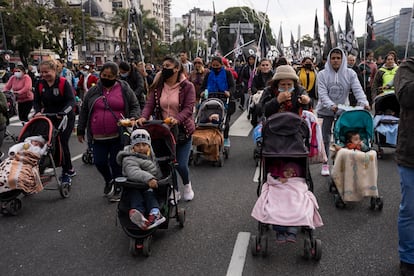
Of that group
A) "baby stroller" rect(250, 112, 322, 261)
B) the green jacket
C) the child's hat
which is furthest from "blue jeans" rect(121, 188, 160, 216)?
the green jacket

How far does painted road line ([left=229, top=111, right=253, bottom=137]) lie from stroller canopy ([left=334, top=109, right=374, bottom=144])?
480 cm

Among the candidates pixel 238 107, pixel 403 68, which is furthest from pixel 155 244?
pixel 238 107

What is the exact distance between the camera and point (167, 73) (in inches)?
200

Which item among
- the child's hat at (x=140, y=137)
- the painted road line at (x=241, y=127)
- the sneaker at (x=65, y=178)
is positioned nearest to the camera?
the child's hat at (x=140, y=137)

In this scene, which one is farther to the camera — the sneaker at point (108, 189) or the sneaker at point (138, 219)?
the sneaker at point (108, 189)

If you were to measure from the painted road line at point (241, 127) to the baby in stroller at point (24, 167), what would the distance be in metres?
5.70

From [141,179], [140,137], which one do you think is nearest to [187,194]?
[140,137]

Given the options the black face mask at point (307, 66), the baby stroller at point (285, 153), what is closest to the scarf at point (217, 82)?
the black face mask at point (307, 66)

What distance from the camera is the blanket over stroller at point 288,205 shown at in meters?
Answer: 3.67

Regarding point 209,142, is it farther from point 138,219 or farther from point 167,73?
point 138,219

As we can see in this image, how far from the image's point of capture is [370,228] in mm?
4586

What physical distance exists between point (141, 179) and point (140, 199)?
216mm

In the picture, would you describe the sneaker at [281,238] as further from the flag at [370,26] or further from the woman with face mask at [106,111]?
the flag at [370,26]

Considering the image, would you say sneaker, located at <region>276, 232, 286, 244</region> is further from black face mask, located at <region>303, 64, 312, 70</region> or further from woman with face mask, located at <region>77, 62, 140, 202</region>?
black face mask, located at <region>303, 64, 312, 70</region>
